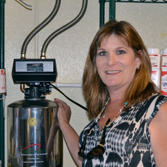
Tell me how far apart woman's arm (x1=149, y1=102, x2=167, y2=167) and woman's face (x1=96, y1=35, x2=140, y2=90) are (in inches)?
9.1

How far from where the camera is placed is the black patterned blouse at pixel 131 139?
43.1 inches

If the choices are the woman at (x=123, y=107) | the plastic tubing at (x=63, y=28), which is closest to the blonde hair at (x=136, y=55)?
the woman at (x=123, y=107)

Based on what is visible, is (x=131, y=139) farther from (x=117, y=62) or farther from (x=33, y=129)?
(x=33, y=129)

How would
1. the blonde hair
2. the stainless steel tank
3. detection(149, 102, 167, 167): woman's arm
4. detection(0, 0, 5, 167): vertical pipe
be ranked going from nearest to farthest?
1. detection(149, 102, 167, 167): woman's arm
2. the blonde hair
3. the stainless steel tank
4. detection(0, 0, 5, 167): vertical pipe

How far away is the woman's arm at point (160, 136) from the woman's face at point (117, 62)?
0.23 metres

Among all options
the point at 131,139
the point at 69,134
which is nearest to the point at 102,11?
the point at 69,134

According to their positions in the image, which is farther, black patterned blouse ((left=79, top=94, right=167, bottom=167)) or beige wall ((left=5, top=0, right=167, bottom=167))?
beige wall ((left=5, top=0, right=167, bottom=167))

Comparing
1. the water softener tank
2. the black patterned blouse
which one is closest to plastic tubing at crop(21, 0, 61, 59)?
the water softener tank

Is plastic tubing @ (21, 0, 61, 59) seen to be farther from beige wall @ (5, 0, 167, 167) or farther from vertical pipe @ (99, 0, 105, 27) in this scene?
vertical pipe @ (99, 0, 105, 27)

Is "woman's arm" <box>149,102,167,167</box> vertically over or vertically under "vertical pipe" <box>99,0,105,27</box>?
under

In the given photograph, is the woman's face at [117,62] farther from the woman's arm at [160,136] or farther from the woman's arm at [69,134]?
the woman's arm at [69,134]

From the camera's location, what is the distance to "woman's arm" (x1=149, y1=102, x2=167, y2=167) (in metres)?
1.06

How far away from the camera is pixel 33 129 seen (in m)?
1.43

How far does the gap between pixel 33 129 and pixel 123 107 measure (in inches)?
17.3
